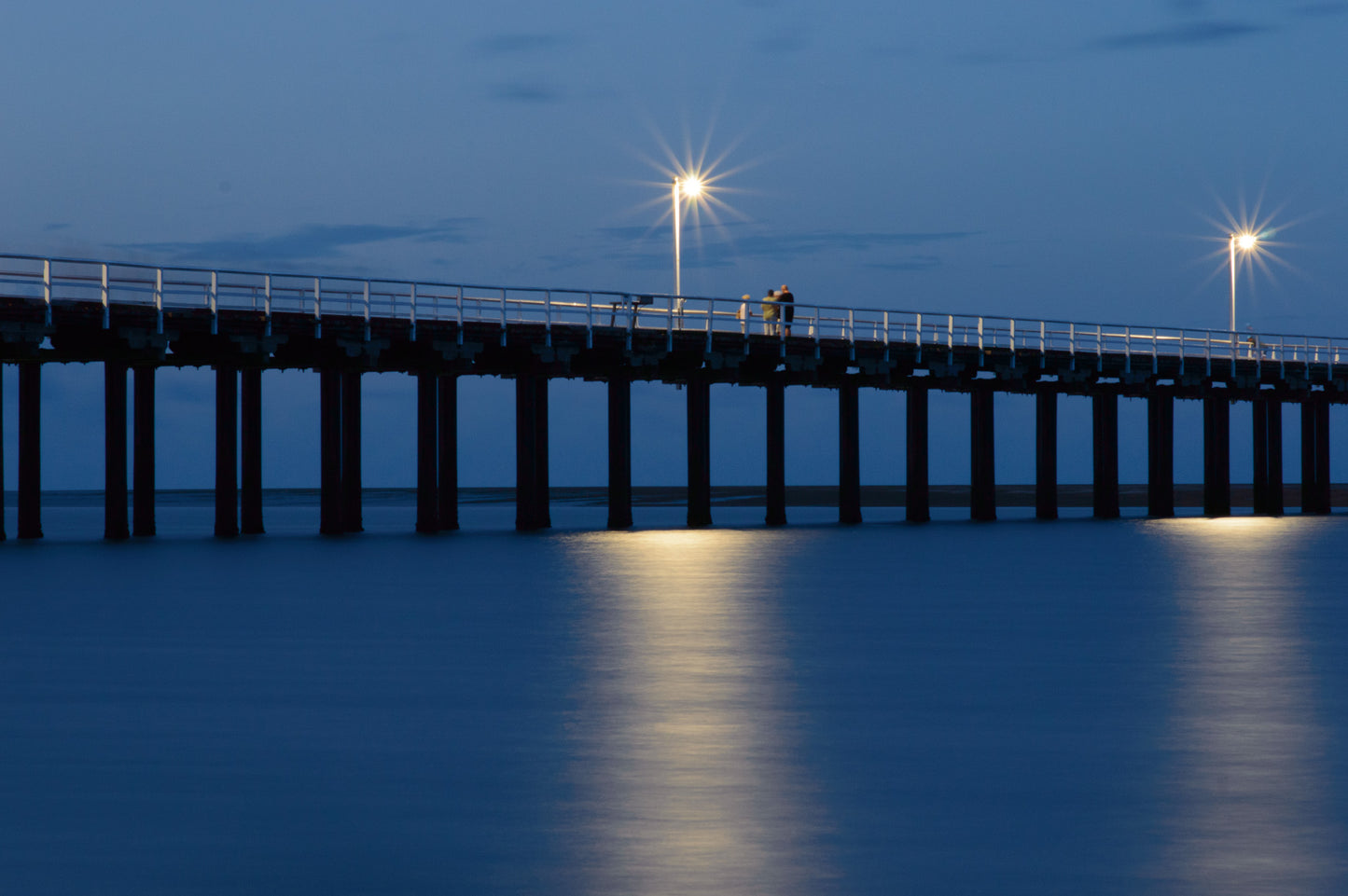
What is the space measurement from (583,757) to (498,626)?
960cm

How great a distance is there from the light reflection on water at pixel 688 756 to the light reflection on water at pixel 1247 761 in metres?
2.06

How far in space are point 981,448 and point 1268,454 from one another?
17811 millimetres

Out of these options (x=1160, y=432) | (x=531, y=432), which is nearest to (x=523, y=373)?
(x=531, y=432)

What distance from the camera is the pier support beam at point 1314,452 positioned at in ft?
214

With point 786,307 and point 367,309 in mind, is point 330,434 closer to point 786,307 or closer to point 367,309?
point 367,309

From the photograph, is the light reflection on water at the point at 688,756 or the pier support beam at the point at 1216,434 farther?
the pier support beam at the point at 1216,434

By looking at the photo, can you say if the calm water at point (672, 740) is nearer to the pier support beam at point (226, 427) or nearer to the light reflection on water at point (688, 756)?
the light reflection on water at point (688, 756)

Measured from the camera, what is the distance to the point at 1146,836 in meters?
8.77

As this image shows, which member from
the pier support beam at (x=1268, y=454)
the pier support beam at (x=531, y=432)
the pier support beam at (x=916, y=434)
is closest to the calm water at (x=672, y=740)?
the pier support beam at (x=531, y=432)

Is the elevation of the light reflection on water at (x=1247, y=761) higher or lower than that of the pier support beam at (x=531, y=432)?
Answer: lower

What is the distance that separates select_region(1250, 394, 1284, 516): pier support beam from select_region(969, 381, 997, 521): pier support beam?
49.9ft

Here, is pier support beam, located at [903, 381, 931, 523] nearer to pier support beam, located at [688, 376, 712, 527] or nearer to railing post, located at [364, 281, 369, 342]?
pier support beam, located at [688, 376, 712, 527]

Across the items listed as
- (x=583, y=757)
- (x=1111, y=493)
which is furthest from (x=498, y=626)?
(x=1111, y=493)

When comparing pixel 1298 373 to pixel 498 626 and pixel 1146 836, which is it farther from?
pixel 1146 836
